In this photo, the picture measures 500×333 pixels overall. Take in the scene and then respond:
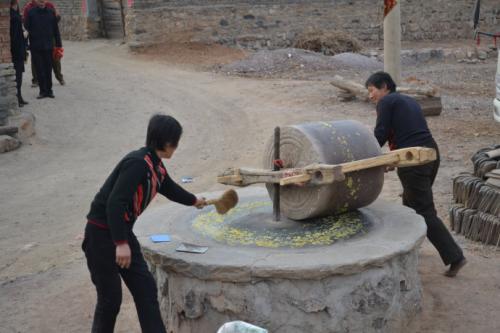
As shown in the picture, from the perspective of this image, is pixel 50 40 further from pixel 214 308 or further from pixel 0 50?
pixel 214 308

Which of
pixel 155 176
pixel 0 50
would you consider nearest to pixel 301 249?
pixel 155 176

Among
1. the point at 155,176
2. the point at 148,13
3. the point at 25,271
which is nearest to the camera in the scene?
the point at 155,176

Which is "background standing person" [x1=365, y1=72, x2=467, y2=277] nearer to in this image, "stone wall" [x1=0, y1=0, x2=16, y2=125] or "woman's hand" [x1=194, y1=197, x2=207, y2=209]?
"woman's hand" [x1=194, y1=197, x2=207, y2=209]

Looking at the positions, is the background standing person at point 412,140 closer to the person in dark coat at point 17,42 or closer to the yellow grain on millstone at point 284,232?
the yellow grain on millstone at point 284,232

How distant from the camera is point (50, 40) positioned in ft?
40.2

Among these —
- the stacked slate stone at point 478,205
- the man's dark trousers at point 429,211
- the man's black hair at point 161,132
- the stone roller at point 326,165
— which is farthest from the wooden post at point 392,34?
the man's black hair at point 161,132

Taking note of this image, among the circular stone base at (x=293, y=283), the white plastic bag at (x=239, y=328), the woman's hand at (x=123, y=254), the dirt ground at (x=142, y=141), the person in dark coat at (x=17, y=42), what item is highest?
the person in dark coat at (x=17, y=42)

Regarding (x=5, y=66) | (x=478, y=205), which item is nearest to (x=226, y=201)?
(x=478, y=205)

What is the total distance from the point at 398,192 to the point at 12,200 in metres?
4.22

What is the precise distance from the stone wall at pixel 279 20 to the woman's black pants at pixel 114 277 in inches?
546

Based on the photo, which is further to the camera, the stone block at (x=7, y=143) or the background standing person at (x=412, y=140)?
the stone block at (x=7, y=143)

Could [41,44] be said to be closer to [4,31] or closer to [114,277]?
[4,31]

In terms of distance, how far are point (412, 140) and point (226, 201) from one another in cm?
144

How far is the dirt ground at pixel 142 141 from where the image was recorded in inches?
198
